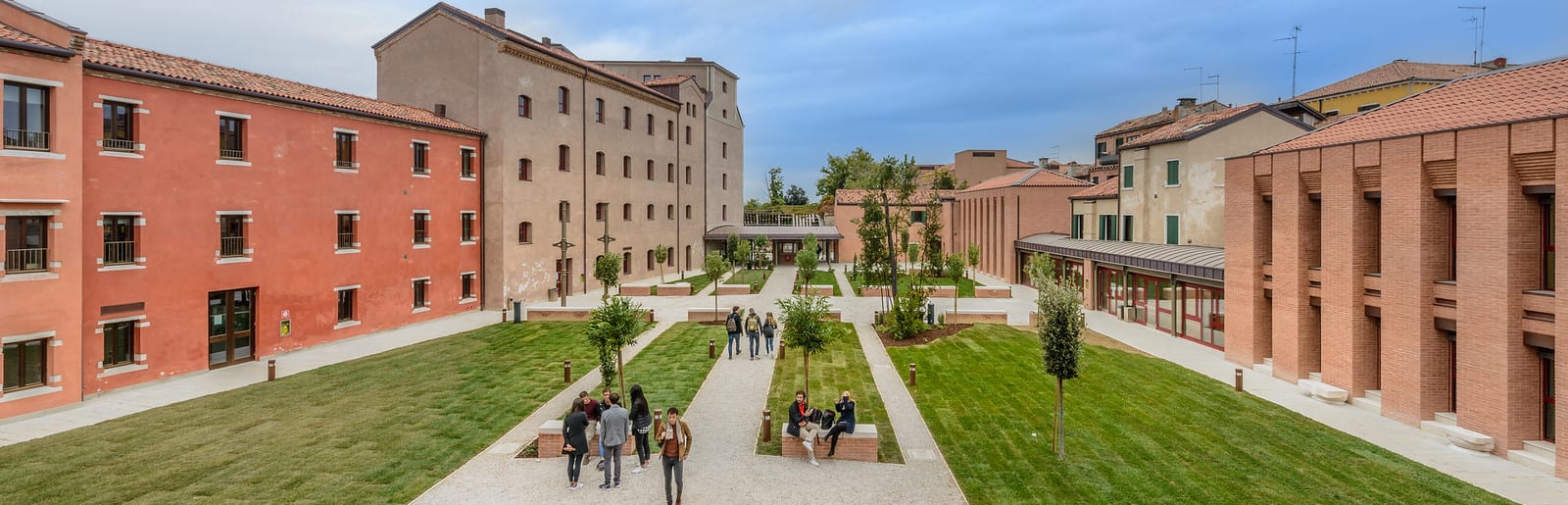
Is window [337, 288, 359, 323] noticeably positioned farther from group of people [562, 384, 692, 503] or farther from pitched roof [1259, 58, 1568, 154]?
pitched roof [1259, 58, 1568, 154]

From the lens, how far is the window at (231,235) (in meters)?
22.2

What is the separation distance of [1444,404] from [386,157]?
110 ft

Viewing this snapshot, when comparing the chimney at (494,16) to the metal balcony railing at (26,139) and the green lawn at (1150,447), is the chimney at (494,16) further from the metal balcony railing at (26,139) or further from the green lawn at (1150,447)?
the green lawn at (1150,447)

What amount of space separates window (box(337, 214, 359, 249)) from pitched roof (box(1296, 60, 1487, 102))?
64192 mm

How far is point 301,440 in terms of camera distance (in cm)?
1446

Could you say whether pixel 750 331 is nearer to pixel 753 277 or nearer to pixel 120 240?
pixel 120 240

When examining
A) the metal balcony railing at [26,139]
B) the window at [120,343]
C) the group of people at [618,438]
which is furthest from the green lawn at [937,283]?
the metal balcony railing at [26,139]

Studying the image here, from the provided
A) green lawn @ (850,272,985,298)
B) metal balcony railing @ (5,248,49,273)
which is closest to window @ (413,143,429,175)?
metal balcony railing @ (5,248,49,273)

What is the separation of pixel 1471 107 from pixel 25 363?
1339 inches

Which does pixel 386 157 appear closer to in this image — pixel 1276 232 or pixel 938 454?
pixel 938 454

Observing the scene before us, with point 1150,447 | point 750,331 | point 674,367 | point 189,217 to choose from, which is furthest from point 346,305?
point 1150,447

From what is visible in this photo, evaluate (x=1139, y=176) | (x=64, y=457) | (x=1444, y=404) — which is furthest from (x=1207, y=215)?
(x=64, y=457)

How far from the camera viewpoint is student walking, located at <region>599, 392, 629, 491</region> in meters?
12.0

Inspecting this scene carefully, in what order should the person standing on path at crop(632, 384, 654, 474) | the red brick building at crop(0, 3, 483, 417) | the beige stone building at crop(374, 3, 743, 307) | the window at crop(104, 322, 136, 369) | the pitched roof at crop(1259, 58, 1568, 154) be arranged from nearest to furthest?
the person standing on path at crop(632, 384, 654, 474) → the pitched roof at crop(1259, 58, 1568, 154) → the red brick building at crop(0, 3, 483, 417) → the window at crop(104, 322, 136, 369) → the beige stone building at crop(374, 3, 743, 307)
